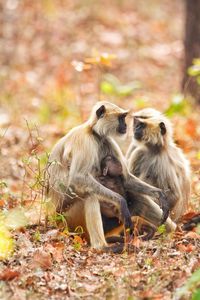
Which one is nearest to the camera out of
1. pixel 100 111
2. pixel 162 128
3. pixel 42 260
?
pixel 42 260

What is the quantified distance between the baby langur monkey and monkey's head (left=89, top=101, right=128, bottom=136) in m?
0.35

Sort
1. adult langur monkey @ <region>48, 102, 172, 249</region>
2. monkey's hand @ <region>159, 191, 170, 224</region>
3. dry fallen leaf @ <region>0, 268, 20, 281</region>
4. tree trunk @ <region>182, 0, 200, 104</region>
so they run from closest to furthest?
dry fallen leaf @ <region>0, 268, 20, 281</region> → adult langur monkey @ <region>48, 102, 172, 249</region> → monkey's hand @ <region>159, 191, 170, 224</region> → tree trunk @ <region>182, 0, 200, 104</region>

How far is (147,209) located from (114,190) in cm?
34

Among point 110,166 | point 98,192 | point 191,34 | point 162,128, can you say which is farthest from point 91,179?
point 191,34

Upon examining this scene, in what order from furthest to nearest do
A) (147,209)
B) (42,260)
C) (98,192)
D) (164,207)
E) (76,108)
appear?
(76,108)
(147,209)
(164,207)
(98,192)
(42,260)

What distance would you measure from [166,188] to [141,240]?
0.84m

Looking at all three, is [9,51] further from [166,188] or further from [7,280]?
[7,280]

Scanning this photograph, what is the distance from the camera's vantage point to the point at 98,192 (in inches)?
227

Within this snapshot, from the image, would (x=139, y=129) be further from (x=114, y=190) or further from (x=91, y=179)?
(x=91, y=179)

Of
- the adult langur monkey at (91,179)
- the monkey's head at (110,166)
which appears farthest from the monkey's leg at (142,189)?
the monkey's head at (110,166)

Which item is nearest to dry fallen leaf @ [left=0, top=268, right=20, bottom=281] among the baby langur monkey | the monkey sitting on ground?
the monkey sitting on ground

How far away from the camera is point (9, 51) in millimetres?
13852

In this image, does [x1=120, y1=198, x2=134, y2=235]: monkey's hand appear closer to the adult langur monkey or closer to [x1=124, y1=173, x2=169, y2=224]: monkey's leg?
the adult langur monkey

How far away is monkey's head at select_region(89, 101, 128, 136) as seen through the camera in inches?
238
